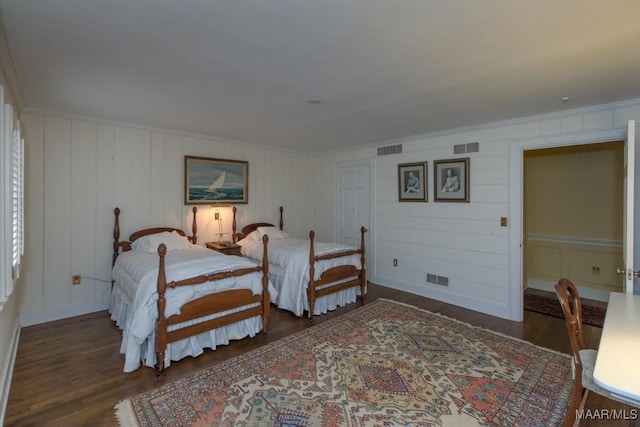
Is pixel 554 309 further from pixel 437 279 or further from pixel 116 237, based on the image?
pixel 116 237

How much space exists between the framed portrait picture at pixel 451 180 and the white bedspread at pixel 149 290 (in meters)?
2.80

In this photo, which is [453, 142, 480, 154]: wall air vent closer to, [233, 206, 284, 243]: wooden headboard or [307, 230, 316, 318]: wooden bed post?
[307, 230, 316, 318]: wooden bed post

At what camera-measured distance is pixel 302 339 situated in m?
3.29

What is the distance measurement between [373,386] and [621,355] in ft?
5.34

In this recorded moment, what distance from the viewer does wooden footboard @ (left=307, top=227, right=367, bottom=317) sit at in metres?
3.94

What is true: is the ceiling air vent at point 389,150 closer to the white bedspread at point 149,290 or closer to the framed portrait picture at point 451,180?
the framed portrait picture at point 451,180

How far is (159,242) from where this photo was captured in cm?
417

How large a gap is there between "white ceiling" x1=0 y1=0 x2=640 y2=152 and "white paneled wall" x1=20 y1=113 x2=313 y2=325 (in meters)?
0.47

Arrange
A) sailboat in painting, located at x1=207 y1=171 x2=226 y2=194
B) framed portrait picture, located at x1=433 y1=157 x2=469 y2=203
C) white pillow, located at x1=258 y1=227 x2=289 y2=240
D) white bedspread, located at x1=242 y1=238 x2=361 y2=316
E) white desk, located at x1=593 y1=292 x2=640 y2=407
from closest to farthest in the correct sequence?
white desk, located at x1=593 y1=292 x2=640 y2=407 < white bedspread, located at x1=242 y1=238 x2=361 y2=316 < framed portrait picture, located at x1=433 y1=157 x2=469 y2=203 < sailboat in painting, located at x1=207 y1=171 x2=226 y2=194 < white pillow, located at x1=258 y1=227 x2=289 y2=240

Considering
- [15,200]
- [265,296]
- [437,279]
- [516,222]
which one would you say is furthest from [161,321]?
[516,222]

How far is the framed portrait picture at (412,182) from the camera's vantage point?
15.8ft

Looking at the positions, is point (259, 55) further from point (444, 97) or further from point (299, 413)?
point (299, 413)

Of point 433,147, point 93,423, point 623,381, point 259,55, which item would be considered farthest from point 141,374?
point 433,147

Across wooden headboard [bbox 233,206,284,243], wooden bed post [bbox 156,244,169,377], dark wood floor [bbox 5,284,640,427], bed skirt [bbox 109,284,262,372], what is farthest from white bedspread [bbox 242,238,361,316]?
wooden bed post [bbox 156,244,169,377]
